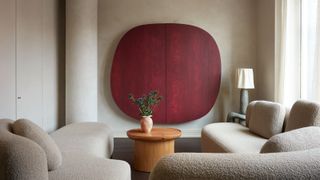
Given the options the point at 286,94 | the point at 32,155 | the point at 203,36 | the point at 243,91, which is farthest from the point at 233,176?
the point at 203,36

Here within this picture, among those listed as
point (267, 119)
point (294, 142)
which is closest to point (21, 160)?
point (294, 142)

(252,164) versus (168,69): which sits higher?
(168,69)

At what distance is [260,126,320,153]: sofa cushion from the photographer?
136 centimetres

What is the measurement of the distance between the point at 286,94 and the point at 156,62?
2201 millimetres

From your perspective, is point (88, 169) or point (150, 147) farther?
point (150, 147)

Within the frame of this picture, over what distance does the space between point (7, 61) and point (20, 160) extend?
2148 millimetres

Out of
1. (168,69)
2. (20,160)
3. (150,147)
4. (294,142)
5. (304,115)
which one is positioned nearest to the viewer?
(294,142)

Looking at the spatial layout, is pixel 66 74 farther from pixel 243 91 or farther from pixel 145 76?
pixel 243 91

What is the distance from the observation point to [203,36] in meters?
5.31

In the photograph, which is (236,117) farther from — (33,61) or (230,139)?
(33,61)

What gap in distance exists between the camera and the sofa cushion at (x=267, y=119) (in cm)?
326

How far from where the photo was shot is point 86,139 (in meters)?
3.06

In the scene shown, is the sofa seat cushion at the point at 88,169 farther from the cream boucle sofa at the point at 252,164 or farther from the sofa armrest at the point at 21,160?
the cream boucle sofa at the point at 252,164

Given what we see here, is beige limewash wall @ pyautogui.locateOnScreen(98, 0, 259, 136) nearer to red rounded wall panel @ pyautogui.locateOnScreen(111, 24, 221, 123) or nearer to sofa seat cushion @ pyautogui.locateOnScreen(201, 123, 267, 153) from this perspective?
red rounded wall panel @ pyautogui.locateOnScreen(111, 24, 221, 123)
